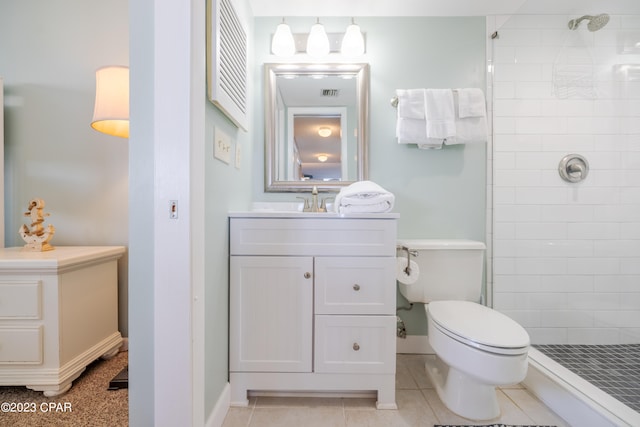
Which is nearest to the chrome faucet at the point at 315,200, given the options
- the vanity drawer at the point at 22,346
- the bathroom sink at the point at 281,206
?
the bathroom sink at the point at 281,206

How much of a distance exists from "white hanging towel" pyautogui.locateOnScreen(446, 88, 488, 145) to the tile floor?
4.52ft

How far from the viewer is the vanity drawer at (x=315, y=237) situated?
1226 millimetres

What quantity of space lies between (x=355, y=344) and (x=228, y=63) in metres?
1.35

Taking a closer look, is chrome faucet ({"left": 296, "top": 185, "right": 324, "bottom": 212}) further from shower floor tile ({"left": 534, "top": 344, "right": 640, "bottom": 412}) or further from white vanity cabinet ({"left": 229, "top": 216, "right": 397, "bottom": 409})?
shower floor tile ({"left": 534, "top": 344, "right": 640, "bottom": 412})

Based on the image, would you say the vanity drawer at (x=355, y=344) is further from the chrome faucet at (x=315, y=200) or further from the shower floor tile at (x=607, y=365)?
the shower floor tile at (x=607, y=365)

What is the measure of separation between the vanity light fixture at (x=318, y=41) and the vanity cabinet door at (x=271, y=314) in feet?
4.06

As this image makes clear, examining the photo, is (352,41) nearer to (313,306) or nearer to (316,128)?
(316,128)

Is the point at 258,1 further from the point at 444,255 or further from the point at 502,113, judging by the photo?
the point at 444,255

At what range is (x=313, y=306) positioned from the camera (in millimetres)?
1223

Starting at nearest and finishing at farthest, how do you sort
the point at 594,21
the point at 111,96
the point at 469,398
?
1. the point at 469,398
2. the point at 111,96
3. the point at 594,21

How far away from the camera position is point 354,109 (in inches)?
68.0

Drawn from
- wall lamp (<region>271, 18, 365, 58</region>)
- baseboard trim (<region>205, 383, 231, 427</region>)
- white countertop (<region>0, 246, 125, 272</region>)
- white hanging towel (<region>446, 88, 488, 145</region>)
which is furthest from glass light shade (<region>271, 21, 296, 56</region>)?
baseboard trim (<region>205, 383, 231, 427</region>)

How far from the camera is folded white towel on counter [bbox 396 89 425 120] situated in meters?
1.62

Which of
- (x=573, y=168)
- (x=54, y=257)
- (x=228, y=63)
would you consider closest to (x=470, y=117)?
(x=573, y=168)
